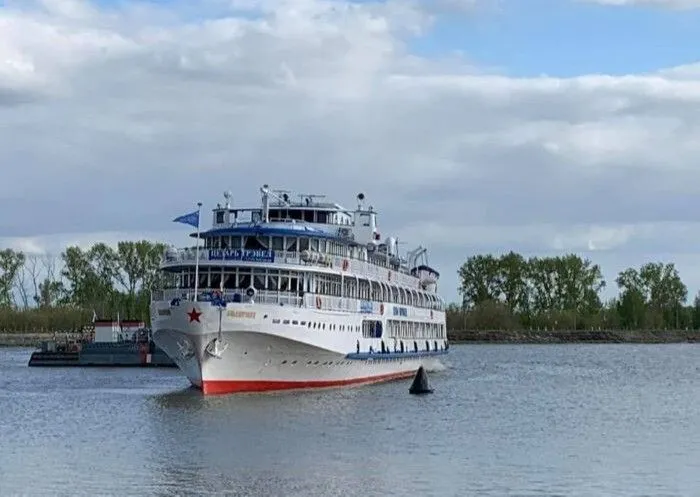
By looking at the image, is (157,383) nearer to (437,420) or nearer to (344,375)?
(344,375)

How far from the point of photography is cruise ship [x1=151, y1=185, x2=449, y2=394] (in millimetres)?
62594

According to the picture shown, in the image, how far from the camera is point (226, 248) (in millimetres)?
68250

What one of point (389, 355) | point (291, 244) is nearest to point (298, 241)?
point (291, 244)

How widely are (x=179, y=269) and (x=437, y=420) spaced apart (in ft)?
58.2

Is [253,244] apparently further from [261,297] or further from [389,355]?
[389,355]

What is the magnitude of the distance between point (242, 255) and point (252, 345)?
15.3 ft

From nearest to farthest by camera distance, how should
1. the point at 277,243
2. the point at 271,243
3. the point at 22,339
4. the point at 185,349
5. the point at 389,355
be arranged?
the point at 185,349
the point at 271,243
the point at 277,243
the point at 389,355
the point at 22,339

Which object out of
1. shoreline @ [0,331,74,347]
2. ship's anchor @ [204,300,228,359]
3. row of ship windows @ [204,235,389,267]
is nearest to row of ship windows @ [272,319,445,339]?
ship's anchor @ [204,300,228,359]

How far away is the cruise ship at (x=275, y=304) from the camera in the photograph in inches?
2464

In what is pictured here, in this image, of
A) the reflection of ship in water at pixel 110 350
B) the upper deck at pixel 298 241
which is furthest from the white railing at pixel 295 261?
the reflection of ship in water at pixel 110 350

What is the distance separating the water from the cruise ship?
5.75 ft

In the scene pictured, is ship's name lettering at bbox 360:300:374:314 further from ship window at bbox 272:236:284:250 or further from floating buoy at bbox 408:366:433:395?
ship window at bbox 272:236:284:250

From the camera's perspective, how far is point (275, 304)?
2499 inches

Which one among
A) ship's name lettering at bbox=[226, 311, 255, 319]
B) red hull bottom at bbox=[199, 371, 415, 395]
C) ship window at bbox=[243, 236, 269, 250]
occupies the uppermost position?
ship window at bbox=[243, 236, 269, 250]
